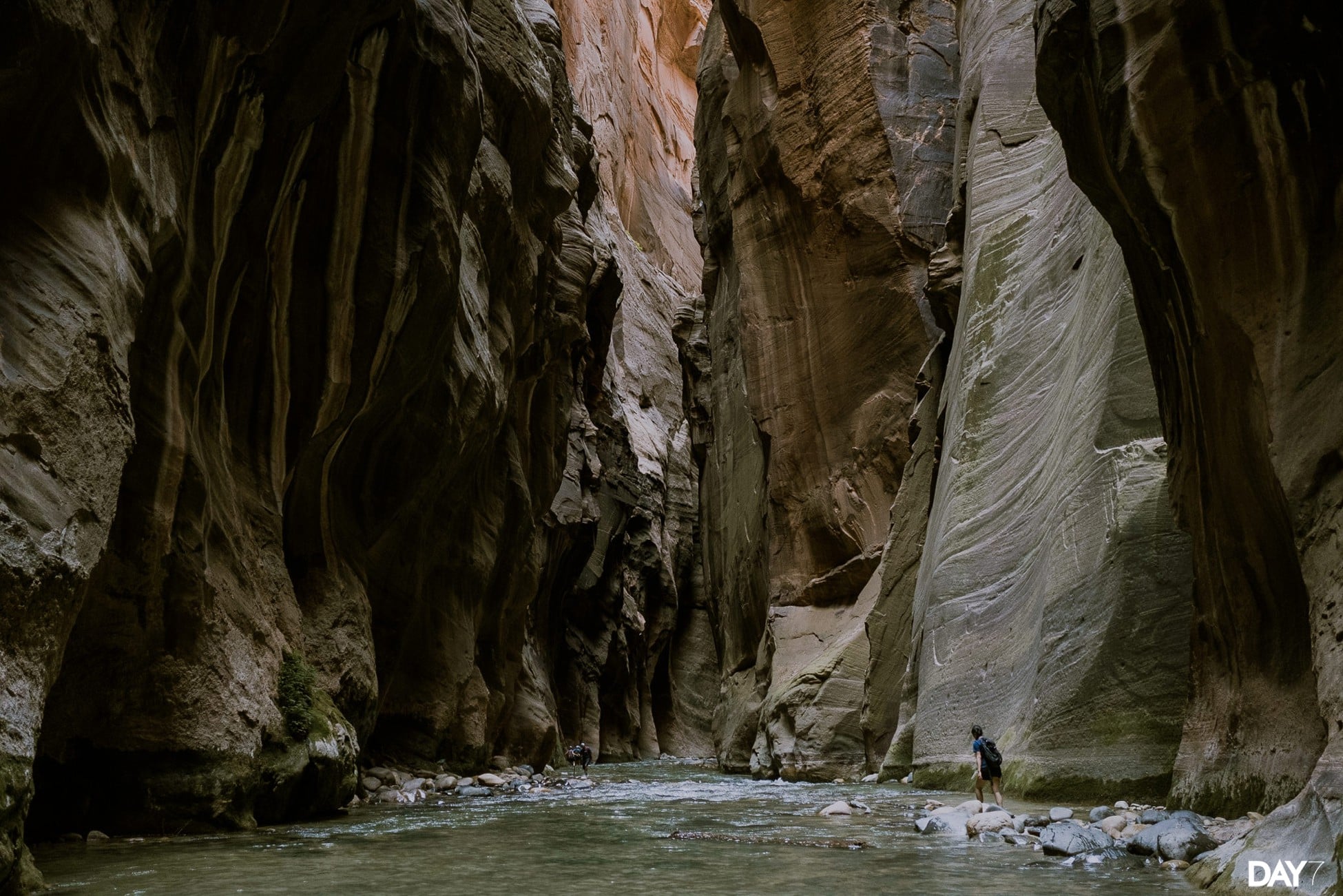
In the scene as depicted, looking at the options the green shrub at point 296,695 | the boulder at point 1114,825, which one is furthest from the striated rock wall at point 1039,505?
the green shrub at point 296,695

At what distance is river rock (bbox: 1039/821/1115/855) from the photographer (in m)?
7.34

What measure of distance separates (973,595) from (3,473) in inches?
514

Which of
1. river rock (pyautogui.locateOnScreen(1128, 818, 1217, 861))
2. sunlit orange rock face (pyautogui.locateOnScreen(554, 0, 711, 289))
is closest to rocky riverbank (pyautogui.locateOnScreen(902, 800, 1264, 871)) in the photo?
river rock (pyautogui.locateOnScreen(1128, 818, 1217, 861))

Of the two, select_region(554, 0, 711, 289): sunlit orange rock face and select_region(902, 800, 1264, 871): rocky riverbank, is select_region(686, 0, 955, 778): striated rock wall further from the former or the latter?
select_region(554, 0, 711, 289): sunlit orange rock face

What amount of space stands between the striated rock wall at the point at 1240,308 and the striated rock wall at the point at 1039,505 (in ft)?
4.66

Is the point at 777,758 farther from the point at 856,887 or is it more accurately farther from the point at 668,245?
the point at 668,245

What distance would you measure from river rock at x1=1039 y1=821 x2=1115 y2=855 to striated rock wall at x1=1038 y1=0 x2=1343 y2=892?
1.27 meters

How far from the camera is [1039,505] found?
14633 millimetres

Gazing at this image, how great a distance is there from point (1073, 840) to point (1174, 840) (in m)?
0.68

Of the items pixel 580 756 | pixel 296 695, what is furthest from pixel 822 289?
pixel 296 695

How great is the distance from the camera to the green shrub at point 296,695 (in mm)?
11258

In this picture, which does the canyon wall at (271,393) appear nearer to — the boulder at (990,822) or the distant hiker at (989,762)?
the boulder at (990,822)

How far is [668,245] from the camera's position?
7388 cm

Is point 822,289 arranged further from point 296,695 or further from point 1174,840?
point 1174,840
